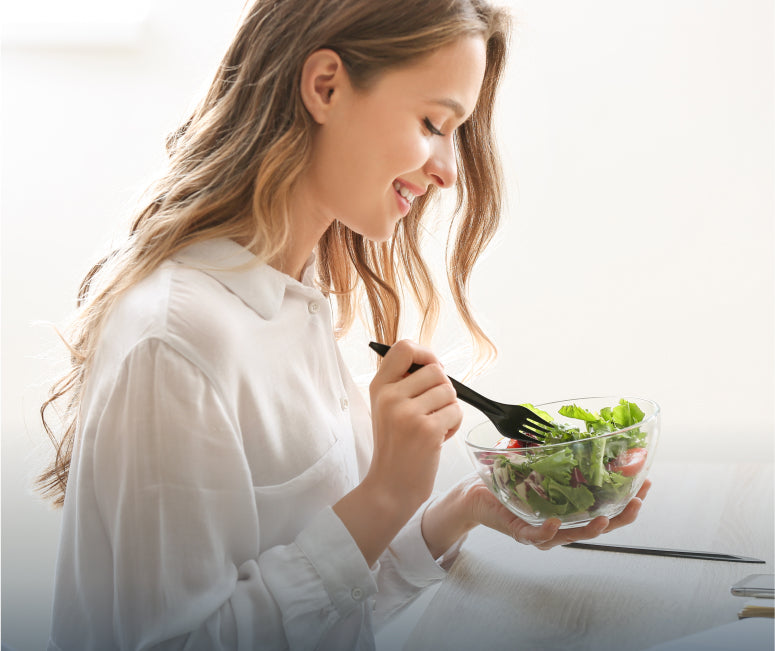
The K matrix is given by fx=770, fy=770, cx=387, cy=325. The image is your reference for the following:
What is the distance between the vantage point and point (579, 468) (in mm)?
748

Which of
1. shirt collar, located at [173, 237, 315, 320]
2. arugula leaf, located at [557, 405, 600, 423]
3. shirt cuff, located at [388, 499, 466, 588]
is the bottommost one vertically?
shirt cuff, located at [388, 499, 466, 588]

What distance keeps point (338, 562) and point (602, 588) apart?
0.28 metres

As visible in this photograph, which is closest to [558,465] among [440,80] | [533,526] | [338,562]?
[533,526]

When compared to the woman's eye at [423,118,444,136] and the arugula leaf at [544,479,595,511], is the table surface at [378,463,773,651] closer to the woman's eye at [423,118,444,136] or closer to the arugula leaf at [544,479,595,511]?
the arugula leaf at [544,479,595,511]

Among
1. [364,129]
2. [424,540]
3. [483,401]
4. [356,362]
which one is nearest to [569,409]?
[483,401]

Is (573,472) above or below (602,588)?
above

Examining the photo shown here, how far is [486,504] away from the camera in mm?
911

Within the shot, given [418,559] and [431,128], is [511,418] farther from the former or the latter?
[431,128]

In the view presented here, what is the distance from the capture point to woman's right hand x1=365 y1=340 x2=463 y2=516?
79cm

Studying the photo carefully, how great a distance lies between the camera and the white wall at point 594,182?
2.08m

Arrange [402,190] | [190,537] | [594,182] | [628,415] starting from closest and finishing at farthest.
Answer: [190,537]
[628,415]
[402,190]
[594,182]

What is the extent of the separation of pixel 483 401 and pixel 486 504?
0.13 metres

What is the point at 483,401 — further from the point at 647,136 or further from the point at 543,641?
the point at 647,136

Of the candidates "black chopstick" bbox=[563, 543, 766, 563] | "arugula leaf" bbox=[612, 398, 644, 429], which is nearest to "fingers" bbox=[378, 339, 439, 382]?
"arugula leaf" bbox=[612, 398, 644, 429]
